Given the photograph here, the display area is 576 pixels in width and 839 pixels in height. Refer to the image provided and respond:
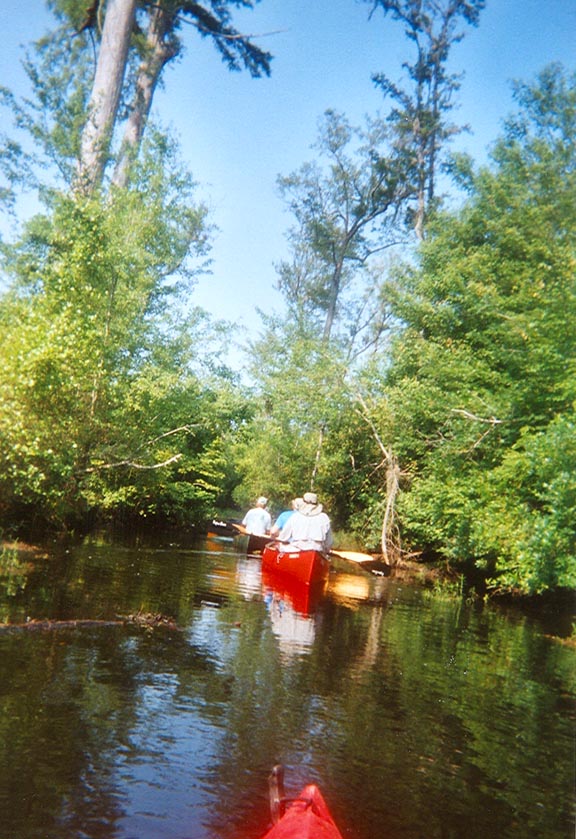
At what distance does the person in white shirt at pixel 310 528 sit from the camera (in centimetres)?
1245

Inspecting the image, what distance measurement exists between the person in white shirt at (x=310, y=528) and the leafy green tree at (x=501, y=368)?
349cm

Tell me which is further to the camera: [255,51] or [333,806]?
[255,51]

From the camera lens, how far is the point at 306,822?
7.89 feet

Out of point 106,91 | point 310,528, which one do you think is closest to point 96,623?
point 310,528

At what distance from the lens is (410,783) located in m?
4.02

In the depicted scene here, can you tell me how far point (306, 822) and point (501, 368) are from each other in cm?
1725

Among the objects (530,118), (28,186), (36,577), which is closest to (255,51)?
(28,186)

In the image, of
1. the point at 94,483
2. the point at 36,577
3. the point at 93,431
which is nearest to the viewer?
the point at 36,577

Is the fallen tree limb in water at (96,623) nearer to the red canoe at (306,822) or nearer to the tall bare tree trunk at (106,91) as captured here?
the red canoe at (306,822)

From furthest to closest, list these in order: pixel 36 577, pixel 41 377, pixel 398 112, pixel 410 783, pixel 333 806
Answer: pixel 398 112
pixel 41 377
pixel 36 577
pixel 410 783
pixel 333 806

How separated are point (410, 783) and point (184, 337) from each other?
47.1 ft

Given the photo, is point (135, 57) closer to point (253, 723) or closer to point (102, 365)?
point (102, 365)

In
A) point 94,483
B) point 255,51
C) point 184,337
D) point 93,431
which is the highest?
point 255,51

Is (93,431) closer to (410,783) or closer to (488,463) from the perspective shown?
(488,463)
